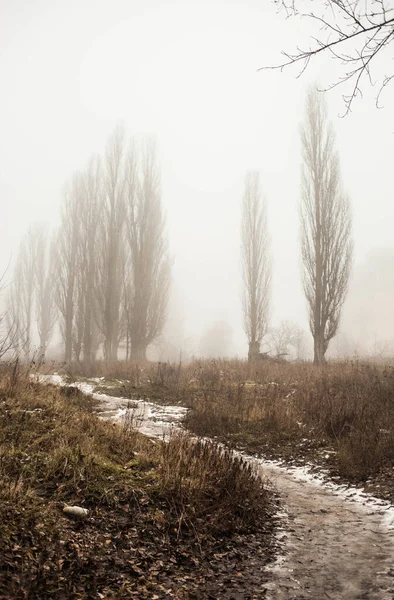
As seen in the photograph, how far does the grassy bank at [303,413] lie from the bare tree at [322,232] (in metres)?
2.93

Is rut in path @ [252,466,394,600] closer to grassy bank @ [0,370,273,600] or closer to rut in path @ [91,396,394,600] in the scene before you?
rut in path @ [91,396,394,600]

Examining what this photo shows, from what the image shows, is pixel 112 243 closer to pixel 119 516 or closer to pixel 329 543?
pixel 119 516

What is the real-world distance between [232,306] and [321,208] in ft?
423

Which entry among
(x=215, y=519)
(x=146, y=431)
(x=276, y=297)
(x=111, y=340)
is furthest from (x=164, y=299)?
(x=276, y=297)

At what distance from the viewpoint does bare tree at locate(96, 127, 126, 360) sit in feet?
71.4

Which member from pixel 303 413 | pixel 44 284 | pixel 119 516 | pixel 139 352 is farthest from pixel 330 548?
pixel 44 284

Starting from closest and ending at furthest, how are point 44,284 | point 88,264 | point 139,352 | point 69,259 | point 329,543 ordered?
point 329,543 < point 139,352 < point 88,264 < point 69,259 < point 44,284

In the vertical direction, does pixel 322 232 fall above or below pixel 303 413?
above

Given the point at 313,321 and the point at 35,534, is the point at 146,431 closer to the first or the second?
the point at 35,534

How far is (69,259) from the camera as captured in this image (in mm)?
24141

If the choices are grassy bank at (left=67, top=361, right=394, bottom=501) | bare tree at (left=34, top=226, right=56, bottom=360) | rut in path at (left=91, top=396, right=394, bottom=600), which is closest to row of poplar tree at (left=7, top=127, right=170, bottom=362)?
grassy bank at (left=67, top=361, right=394, bottom=501)

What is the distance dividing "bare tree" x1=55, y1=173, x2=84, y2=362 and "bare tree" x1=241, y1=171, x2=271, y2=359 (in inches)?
405

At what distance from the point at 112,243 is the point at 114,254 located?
0.64 meters

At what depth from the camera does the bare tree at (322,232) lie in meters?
16.3
